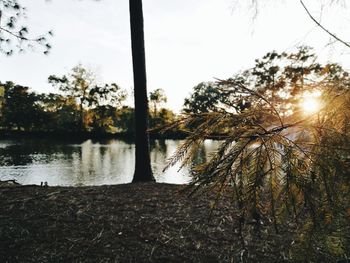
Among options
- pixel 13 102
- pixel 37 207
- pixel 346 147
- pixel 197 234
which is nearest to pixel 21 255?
pixel 37 207

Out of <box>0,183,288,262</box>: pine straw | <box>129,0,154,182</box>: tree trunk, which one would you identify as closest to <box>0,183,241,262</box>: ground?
<box>0,183,288,262</box>: pine straw

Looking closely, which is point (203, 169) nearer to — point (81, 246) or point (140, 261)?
point (140, 261)

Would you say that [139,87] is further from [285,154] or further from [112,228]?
[285,154]

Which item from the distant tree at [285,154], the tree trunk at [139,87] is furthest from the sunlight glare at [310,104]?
the tree trunk at [139,87]

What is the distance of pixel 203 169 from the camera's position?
53.6 inches

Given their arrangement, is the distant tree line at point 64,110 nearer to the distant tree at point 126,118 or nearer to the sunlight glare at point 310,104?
the distant tree at point 126,118

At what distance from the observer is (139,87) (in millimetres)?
7211

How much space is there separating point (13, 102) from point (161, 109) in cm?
2872

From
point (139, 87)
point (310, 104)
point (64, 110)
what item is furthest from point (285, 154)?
point (64, 110)

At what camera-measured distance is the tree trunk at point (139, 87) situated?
23.5ft

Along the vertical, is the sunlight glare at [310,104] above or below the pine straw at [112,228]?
above

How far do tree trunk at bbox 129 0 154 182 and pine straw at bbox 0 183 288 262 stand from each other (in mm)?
1570

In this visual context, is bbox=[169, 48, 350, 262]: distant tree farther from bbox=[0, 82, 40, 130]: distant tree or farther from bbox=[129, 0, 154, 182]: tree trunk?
bbox=[0, 82, 40, 130]: distant tree

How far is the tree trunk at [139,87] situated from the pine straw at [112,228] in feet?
5.15
